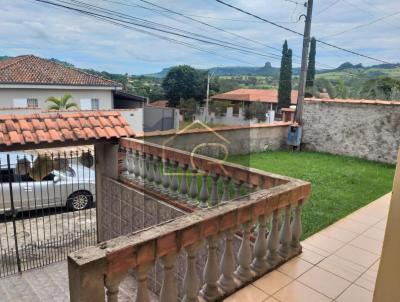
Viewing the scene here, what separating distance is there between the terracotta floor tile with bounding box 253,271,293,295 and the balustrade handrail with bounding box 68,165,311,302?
0.05 m

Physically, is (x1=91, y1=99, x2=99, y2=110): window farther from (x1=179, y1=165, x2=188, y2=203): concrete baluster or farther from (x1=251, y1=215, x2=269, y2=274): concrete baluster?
(x1=251, y1=215, x2=269, y2=274): concrete baluster

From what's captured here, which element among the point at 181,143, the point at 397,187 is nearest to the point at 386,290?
the point at 397,187

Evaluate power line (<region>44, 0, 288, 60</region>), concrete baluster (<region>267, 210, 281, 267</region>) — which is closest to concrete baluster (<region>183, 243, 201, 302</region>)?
concrete baluster (<region>267, 210, 281, 267</region>)

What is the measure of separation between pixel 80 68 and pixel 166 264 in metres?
27.1

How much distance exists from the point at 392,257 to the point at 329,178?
212 inches

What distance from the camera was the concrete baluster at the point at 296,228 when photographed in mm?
2568

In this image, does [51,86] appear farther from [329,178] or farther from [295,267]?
[295,267]

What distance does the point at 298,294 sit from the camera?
2.16 meters

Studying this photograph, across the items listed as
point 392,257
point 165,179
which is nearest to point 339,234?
point 165,179

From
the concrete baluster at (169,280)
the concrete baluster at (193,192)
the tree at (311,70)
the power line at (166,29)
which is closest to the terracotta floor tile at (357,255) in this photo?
the concrete baluster at (193,192)

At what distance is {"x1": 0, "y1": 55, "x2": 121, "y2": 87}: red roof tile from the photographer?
20.2 meters

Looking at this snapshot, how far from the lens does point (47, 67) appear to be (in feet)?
75.8

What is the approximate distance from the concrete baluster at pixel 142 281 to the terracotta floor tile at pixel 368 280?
68.9 inches

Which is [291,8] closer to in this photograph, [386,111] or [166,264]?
[386,111]
